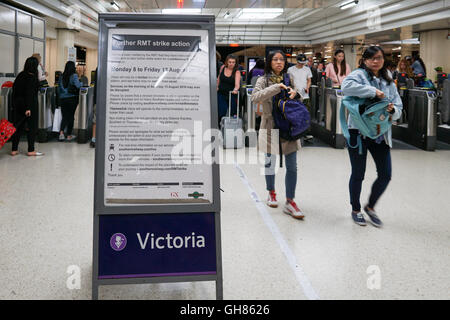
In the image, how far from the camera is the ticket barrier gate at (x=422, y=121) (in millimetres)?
8406

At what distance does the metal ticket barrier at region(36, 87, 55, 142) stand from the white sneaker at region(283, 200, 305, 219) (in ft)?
20.6

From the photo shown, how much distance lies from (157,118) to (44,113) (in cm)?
760

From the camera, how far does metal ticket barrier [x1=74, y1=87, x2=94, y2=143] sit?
29.2 ft

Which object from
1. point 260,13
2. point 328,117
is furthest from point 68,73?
point 260,13

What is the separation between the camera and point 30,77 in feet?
23.6

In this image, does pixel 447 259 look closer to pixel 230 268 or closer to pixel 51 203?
pixel 230 268

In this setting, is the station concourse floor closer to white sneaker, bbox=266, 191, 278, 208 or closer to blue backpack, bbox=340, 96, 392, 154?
white sneaker, bbox=266, 191, 278, 208

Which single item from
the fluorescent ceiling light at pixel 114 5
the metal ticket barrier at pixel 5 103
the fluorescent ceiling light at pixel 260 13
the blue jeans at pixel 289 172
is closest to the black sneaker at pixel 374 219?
the blue jeans at pixel 289 172

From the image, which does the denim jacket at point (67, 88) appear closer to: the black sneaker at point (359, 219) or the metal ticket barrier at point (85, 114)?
the metal ticket barrier at point (85, 114)

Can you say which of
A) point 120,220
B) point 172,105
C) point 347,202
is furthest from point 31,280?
point 347,202

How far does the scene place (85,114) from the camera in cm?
914

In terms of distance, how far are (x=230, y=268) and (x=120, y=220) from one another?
0.99m
